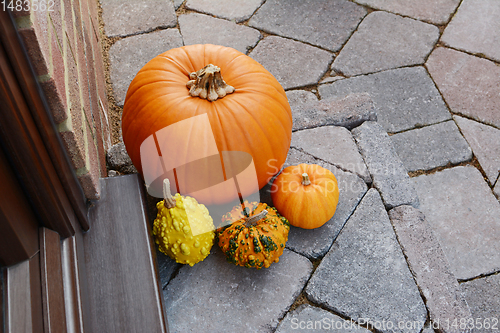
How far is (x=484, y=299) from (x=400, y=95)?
1.17m

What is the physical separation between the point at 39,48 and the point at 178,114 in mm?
476

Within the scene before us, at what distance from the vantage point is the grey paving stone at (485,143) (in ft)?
6.61

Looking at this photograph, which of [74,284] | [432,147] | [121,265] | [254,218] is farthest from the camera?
[432,147]

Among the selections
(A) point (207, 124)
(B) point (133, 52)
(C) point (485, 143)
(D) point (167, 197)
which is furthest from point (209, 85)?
(C) point (485, 143)

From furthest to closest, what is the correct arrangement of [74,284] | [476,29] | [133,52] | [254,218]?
[476,29] → [133,52] → [254,218] → [74,284]

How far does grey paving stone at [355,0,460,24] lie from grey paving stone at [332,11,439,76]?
68 mm

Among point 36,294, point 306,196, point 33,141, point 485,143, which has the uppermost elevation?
point 33,141

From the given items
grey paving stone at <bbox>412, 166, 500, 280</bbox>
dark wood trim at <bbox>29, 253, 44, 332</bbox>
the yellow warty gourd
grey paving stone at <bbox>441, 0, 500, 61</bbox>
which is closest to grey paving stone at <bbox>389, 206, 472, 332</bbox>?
grey paving stone at <bbox>412, 166, 500, 280</bbox>

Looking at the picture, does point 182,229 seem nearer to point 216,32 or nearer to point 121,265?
point 121,265

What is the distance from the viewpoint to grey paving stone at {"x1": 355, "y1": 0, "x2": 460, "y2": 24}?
2582mm

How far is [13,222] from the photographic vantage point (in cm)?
81

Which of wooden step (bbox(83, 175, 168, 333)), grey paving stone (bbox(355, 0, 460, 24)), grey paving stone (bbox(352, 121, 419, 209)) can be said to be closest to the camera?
wooden step (bbox(83, 175, 168, 333))

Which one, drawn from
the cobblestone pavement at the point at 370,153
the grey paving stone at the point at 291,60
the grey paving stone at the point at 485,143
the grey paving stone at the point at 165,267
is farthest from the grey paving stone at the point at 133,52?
the grey paving stone at the point at 485,143

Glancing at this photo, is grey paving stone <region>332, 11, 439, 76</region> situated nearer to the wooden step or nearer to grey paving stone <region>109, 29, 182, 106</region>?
grey paving stone <region>109, 29, 182, 106</region>
